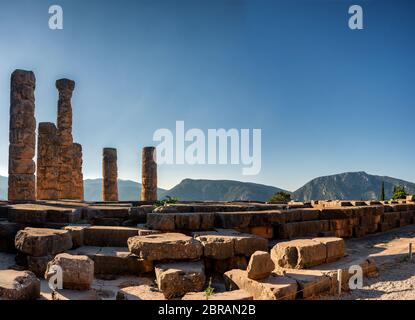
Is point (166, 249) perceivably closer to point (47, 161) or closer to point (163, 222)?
point (163, 222)

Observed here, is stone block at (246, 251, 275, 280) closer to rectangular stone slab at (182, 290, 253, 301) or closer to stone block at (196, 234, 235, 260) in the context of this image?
rectangular stone slab at (182, 290, 253, 301)

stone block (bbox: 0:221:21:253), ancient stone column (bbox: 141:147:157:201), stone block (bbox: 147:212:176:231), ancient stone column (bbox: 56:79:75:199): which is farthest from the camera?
ancient stone column (bbox: 141:147:157:201)

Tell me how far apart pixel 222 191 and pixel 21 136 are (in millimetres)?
170224

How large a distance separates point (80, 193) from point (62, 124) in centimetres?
699

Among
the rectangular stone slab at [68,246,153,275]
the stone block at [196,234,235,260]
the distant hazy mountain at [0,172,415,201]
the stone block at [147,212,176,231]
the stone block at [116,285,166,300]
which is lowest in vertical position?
the distant hazy mountain at [0,172,415,201]

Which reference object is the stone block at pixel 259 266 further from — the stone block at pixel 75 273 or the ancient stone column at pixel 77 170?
the ancient stone column at pixel 77 170

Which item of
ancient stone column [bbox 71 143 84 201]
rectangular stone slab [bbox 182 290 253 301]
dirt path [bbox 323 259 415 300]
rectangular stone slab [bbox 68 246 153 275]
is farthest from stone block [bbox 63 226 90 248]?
ancient stone column [bbox 71 143 84 201]

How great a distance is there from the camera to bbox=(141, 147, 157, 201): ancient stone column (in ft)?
79.4

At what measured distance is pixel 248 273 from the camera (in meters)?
5.48

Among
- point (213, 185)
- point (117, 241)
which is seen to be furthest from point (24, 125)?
point (213, 185)

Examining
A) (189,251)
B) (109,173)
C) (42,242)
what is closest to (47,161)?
(109,173)

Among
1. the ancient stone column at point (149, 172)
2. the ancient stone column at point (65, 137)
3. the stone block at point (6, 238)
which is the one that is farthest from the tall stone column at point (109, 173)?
the stone block at point (6, 238)

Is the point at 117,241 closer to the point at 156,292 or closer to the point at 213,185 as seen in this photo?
the point at 156,292

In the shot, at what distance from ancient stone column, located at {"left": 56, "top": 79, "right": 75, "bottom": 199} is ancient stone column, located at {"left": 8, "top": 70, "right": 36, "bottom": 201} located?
16.1ft
